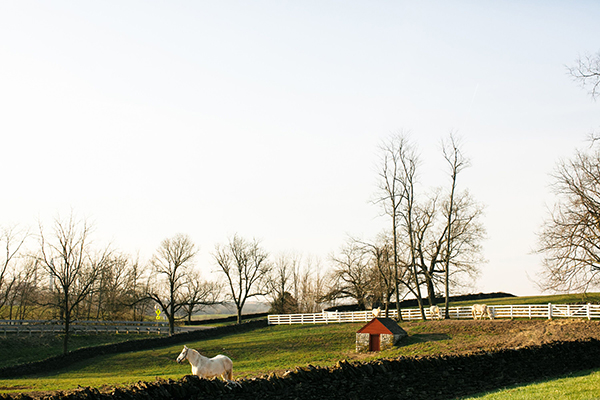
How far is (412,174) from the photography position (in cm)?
3747

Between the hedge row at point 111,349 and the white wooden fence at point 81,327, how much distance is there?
9.29 metres

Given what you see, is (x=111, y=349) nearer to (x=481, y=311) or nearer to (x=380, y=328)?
(x=380, y=328)

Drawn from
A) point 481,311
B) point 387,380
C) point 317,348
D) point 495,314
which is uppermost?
Result: point 387,380

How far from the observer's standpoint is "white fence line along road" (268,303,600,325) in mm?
31516

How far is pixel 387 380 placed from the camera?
11.0 m

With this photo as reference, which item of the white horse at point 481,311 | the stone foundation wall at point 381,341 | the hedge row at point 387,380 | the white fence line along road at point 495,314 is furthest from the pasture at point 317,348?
the hedge row at point 387,380

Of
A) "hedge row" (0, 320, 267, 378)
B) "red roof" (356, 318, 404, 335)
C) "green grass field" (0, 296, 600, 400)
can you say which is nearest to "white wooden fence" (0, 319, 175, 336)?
"green grass field" (0, 296, 600, 400)

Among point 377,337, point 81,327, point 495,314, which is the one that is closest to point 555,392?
point 377,337

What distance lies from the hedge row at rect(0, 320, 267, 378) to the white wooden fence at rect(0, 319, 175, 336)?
9.29 meters

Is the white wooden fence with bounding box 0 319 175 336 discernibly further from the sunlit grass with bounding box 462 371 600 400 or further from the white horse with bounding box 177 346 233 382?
the sunlit grass with bounding box 462 371 600 400

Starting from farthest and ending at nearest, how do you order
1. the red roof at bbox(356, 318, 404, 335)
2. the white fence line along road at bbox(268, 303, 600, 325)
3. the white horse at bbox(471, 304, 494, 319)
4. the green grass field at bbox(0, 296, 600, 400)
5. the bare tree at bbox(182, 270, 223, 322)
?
the bare tree at bbox(182, 270, 223, 322), the white horse at bbox(471, 304, 494, 319), the white fence line along road at bbox(268, 303, 600, 325), the red roof at bbox(356, 318, 404, 335), the green grass field at bbox(0, 296, 600, 400)

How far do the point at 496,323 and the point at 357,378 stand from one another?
77.4 feet

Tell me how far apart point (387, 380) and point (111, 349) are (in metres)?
27.9

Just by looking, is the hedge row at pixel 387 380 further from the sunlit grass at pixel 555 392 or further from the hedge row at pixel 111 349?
the hedge row at pixel 111 349
